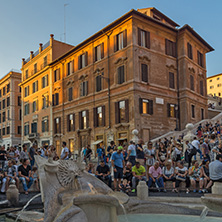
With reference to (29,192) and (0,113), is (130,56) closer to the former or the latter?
(29,192)

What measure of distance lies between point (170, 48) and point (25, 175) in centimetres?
2089

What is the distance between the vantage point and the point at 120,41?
2602 centimetres

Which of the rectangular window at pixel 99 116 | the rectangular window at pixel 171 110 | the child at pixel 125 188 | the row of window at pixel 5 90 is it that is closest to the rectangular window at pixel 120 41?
the rectangular window at pixel 99 116

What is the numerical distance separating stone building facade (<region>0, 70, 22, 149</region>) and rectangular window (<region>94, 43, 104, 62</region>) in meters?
25.5

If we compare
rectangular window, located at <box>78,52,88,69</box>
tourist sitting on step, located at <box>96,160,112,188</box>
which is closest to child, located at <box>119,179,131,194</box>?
tourist sitting on step, located at <box>96,160,112,188</box>

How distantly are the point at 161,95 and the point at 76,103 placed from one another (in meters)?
10.0

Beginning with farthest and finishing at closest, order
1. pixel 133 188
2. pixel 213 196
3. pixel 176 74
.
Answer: pixel 176 74 → pixel 133 188 → pixel 213 196

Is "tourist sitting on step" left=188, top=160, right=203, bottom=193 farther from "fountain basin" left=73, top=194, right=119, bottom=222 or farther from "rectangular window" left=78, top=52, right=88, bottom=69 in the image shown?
"rectangular window" left=78, top=52, right=88, bottom=69

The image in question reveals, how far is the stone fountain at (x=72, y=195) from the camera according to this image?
3520 mm

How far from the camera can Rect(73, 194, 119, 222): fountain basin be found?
3.48 metres

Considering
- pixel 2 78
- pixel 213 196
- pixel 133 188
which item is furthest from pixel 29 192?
pixel 2 78

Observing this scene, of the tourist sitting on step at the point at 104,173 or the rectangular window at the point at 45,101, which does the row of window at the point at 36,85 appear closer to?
the rectangular window at the point at 45,101

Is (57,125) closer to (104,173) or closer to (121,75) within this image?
(121,75)

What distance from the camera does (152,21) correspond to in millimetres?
26078
